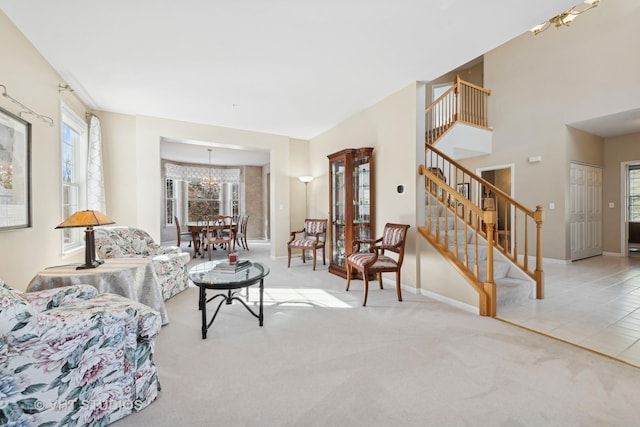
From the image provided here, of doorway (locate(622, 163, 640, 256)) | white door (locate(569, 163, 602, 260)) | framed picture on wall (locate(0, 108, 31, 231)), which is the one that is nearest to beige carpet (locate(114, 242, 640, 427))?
framed picture on wall (locate(0, 108, 31, 231))

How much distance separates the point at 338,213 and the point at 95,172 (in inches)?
146

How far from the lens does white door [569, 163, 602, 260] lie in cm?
555

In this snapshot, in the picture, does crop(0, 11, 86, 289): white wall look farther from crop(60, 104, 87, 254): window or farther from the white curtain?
the white curtain

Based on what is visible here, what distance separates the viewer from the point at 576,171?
220 inches

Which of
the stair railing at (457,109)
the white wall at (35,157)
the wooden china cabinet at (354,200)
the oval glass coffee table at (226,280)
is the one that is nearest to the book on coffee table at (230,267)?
the oval glass coffee table at (226,280)

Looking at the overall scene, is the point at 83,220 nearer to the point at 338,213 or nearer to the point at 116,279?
the point at 116,279

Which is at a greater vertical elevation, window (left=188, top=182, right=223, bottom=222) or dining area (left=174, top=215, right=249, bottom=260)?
window (left=188, top=182, right=223, bottom=222)

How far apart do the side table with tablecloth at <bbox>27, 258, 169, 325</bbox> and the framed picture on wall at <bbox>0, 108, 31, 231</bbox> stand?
20.6 inches

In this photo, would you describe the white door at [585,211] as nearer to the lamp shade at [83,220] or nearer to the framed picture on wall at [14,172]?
the lamp shade at [83,220]

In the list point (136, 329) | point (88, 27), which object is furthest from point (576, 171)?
point (88, 27)

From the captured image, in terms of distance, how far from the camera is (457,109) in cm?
563

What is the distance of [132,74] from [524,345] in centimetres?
477

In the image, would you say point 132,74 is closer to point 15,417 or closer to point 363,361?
point 15,417

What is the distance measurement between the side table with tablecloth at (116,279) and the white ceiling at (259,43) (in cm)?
208
